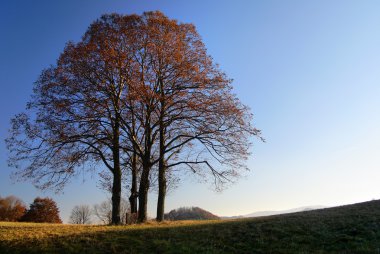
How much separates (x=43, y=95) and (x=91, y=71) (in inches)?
139

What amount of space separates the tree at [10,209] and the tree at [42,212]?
14.9m

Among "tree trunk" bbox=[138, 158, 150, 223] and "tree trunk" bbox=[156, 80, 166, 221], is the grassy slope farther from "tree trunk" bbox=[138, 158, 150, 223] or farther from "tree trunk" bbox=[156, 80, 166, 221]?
"tree trunk" bbox=[156, 80, 166, 221]

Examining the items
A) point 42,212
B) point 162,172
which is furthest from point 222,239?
point 42,212

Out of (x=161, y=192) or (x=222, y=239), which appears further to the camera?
(x=161, y=192)

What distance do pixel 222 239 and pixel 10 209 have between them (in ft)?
275

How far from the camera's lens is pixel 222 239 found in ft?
50.6

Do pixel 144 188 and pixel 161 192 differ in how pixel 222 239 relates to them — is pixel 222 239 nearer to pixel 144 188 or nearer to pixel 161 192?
pixel 144 188

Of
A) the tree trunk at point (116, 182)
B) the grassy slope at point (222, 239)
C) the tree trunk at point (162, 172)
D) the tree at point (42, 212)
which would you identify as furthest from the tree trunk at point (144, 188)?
the tree at point (42, 212)

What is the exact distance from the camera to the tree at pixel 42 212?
67.4 metres

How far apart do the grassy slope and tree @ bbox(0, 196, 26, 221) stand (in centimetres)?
7213

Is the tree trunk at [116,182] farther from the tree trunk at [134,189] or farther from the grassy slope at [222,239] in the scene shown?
the grassy slope at [222,239]

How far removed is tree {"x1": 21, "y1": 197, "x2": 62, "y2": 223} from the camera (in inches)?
2653

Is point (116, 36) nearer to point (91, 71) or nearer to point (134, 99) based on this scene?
point (91, 71)

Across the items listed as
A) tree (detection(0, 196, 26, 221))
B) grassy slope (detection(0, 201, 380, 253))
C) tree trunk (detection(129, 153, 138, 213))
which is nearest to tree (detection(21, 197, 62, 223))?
tree (detection(0, 196, 26, 221))
